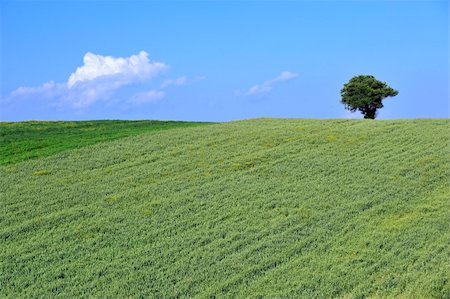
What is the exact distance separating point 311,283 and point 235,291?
1857 millimetres

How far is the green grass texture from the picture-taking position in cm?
2891

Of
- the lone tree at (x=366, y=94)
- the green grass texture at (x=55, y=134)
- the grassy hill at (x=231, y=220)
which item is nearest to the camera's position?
the grassy hill at (x=231, y=220)

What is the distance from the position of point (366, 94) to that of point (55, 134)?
28.7m

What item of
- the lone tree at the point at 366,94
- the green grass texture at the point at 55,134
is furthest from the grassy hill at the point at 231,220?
the lone tree at the point at 366,94

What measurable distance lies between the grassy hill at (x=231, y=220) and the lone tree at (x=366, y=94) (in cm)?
2363

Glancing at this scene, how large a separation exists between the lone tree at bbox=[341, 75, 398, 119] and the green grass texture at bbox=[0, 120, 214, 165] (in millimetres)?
19471

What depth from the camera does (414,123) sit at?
34312 mm

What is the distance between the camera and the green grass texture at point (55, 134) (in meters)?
28.9

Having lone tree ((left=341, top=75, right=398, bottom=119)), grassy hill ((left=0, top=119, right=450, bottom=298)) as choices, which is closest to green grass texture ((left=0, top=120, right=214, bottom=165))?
grassy hill ((left=0, top=119, right=450, bottom=298))

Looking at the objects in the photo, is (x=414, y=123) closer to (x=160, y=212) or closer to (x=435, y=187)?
(x=435, y=187)

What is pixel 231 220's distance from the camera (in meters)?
18.1

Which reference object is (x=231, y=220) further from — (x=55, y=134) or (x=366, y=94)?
(x=366, y=94)

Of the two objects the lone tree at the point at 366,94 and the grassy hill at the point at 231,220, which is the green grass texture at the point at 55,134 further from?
the lone tree at the point at 366,94

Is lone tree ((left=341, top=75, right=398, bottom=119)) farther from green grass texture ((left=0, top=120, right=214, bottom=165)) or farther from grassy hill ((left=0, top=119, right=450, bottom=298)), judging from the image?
grassy hill ((left=0, top=119, right=450, bottom=298))
